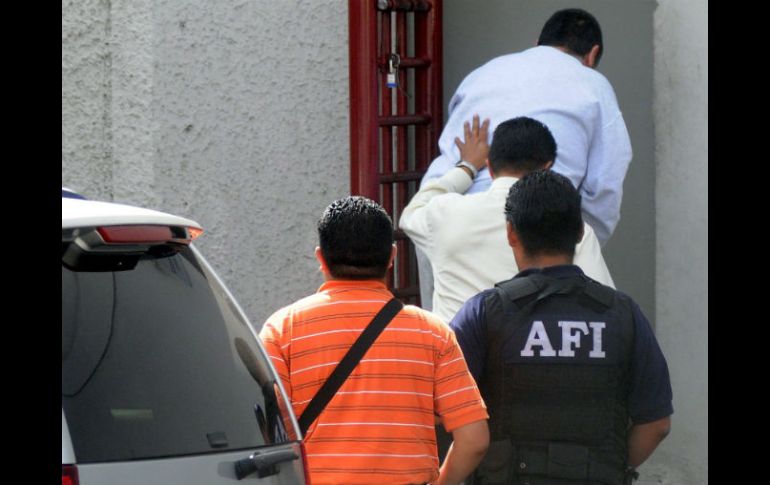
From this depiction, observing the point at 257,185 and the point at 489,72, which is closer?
the point at 489,72

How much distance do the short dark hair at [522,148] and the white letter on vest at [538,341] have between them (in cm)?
111

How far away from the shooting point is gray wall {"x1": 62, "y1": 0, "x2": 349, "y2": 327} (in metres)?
6.29

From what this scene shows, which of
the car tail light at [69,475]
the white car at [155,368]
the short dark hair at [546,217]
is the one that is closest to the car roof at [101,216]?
the white car at [155,368]

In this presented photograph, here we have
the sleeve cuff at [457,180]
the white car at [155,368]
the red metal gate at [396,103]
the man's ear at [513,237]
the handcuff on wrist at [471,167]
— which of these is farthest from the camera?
the red metal gate at [396,103]

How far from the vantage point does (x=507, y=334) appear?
405cm

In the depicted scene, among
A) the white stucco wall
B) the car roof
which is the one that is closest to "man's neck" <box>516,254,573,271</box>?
the car roof

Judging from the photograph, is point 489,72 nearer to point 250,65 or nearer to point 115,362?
point 250,65

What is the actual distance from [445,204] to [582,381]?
1201 millimetres

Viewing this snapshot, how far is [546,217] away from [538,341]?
0.38m

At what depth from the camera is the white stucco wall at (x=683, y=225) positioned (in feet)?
22.7

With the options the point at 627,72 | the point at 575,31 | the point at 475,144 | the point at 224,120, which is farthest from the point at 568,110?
the point at 224,120

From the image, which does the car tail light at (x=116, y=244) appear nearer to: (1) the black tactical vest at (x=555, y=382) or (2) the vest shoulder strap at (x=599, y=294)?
(1) the black tactical vest at (x=555, y=382)
